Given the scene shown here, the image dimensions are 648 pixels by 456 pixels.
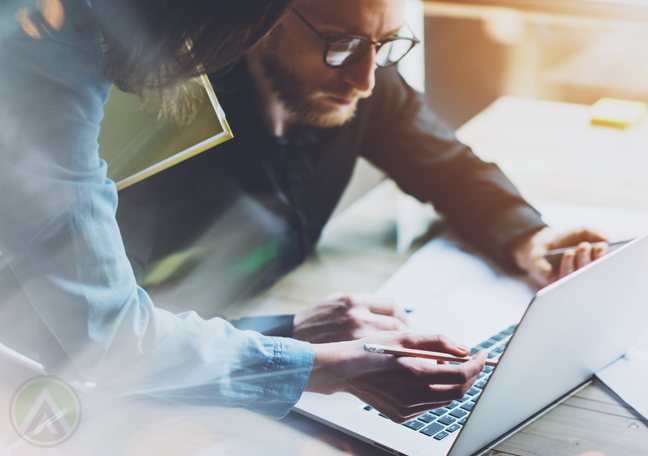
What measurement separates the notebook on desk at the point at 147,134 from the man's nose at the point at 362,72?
0.20 meters

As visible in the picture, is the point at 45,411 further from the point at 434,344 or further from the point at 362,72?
the point at 362,72

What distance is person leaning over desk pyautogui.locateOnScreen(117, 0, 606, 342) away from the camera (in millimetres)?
567

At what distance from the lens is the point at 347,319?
588 millimetres

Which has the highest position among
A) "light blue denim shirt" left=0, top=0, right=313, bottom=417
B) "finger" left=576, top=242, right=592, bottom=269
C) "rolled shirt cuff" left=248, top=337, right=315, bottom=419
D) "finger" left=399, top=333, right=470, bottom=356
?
"light blue denim shirt" left=0, top=0, right=313, bottom=417

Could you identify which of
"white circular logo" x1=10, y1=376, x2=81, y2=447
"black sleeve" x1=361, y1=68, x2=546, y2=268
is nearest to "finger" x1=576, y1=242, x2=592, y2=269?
"black sleeve" x1=361, y1=68, x2=546, y2=268

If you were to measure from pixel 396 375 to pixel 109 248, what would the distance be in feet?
0.90

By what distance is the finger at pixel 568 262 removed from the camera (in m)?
0.72

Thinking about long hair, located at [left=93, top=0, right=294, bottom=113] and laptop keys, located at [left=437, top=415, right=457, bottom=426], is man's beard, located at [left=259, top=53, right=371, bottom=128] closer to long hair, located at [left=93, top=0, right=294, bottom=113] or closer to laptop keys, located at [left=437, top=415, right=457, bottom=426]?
long hair, located at [left=93, top=0, right=294, bottom=113]

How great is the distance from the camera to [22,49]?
1.21 feet

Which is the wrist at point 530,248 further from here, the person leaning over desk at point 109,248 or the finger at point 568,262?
the person leaning over desk at point 109,248

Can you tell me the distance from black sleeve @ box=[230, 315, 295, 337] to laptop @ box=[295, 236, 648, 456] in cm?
11

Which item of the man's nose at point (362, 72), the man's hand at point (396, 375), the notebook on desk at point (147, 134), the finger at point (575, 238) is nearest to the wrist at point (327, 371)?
the man's hand at point (396, 375)

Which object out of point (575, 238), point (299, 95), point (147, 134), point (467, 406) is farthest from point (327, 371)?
point (575, 238)

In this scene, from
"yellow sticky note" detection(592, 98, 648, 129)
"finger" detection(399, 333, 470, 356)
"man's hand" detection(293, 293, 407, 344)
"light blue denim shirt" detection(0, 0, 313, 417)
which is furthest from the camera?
"yellow sticky note" detection(592, 98, 648, 129)
